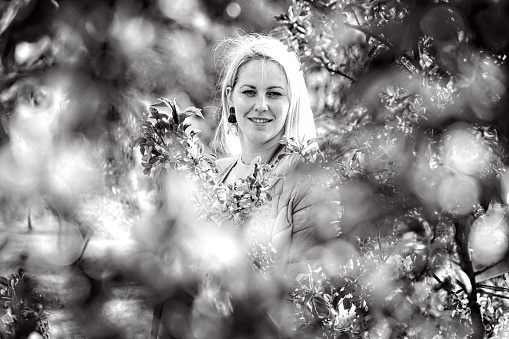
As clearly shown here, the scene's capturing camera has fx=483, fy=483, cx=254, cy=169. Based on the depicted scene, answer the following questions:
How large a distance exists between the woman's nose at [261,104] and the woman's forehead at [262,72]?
0.02m

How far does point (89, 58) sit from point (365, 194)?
0.34 meters

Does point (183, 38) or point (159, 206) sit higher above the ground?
point (183, 38)

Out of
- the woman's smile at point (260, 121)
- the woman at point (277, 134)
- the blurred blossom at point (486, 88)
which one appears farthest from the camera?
the woman's smile at point (260, 121)

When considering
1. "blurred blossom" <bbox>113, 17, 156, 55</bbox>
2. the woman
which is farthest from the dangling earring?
"blurred blossom" <bbox>113, 17, 156, 55</bbox>

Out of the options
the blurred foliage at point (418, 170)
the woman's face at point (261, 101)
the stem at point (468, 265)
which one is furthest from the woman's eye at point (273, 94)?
the stem at point (468, 265)

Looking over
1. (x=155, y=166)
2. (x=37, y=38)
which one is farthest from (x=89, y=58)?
(x=155, y=166)

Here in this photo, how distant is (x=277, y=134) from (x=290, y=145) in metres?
0.08

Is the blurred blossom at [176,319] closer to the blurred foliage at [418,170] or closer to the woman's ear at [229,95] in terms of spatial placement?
the blurred foliage at [418,170]

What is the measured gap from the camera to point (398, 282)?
0.91ft

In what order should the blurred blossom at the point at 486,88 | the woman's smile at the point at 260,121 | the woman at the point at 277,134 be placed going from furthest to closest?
the woman's smile at the point at 260,121 → the woman at the point at 277,134 → the blurred blossom at the point at 486,88

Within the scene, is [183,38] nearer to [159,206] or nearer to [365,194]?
[159,206]

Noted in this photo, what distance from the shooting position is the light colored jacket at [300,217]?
31 cm

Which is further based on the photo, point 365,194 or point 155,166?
point 155,166

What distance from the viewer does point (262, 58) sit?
1.45 feet
